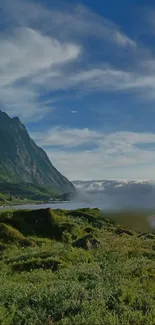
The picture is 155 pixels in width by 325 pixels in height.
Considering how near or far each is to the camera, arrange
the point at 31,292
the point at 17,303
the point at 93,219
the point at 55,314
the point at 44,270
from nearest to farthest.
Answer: the point at 55,314, the point at 17,303, the point at 31,292, the point at 44,270, the point at 93,219

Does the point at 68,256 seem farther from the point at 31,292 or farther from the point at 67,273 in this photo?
the point at 31,292

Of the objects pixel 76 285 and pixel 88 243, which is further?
pixel 88 243

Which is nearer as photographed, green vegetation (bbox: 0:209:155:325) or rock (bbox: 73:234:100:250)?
green vegetation (bbox: 0:209:155:325)

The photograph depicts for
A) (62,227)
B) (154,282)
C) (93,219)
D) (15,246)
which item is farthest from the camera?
(93,219)

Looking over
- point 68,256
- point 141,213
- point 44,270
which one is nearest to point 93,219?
point 141,213

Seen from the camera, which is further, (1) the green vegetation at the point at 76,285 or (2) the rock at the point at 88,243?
(2) the rock at the point at 88,243

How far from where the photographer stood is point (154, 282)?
77.0ft

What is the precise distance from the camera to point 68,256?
32.8 m

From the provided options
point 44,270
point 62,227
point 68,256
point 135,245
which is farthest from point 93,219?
point 44,270

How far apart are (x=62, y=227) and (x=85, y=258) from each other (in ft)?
68.3

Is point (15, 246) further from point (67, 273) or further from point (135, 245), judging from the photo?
point (67, 273)

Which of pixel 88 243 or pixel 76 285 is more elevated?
pixel 76 285

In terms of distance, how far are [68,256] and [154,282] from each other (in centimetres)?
1103

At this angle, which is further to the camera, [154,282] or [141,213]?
[141,213]
